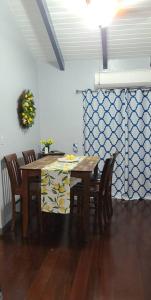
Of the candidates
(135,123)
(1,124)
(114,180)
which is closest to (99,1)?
(1,124)

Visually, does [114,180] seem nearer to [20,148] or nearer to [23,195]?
[20,148]

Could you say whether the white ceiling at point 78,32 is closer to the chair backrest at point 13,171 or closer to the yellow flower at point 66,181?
the chair backrest at point 13,171

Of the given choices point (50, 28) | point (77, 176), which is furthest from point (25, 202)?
point (50, 28)

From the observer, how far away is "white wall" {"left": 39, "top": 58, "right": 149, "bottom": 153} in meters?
4.85

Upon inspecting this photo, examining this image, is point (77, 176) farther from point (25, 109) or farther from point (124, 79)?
point (124, 79)

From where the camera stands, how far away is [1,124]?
3.38 metres

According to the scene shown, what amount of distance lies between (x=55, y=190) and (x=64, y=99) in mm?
2385

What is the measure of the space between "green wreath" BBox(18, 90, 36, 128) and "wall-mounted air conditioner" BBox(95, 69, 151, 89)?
116 cm

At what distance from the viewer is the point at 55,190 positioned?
2.99 meters

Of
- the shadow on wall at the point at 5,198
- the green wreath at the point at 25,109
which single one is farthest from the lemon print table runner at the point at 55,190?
the green wreath at the point at 25,109

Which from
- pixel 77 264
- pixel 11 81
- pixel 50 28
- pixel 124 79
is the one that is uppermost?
pixel 50 28

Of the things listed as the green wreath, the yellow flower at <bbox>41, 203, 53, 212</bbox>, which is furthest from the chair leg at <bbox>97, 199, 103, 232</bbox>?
the green wreath

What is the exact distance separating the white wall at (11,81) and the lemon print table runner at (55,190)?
0.69m

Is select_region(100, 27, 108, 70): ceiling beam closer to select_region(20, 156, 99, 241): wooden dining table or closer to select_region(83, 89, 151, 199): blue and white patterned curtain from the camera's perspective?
select_region(83, 89, 151, 199): blue and white patterned curtain
